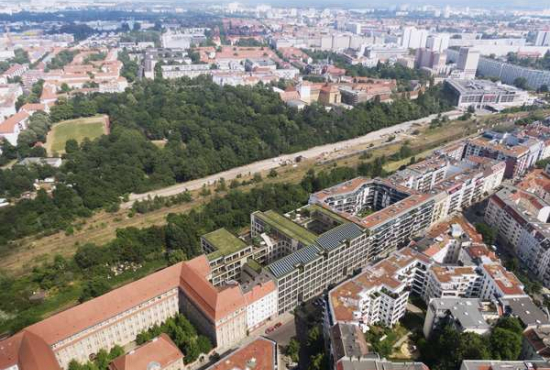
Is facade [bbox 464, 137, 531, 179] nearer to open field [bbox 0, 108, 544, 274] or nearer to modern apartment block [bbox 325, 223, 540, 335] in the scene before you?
open field [bbox 0, 108, 544, 274]

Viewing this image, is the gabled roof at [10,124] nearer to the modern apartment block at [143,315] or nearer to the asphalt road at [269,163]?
the asphalt road at [269,163]

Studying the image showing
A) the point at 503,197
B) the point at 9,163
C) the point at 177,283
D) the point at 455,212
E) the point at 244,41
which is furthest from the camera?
the point at 244,41

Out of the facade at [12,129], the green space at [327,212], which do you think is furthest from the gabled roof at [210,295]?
the facade at [12,129]

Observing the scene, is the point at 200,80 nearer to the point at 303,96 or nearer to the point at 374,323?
the point at 303,96

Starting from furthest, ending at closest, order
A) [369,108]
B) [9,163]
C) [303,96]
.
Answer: [303,96] → [369,108] → [9,163]

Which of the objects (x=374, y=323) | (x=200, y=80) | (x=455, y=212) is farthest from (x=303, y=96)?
(x=374, y=323)

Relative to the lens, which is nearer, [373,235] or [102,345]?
[102,345]

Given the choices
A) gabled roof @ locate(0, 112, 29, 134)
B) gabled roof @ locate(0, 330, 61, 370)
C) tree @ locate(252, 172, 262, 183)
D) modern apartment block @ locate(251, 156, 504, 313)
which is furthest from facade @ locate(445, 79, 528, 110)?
gabled roof @ locate(0, 112, 29, 134)
